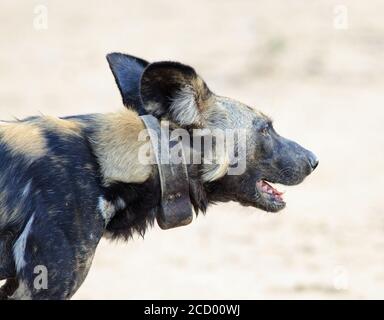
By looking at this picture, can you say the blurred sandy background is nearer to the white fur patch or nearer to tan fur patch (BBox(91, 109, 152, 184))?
tan fur patch (BBox(91, 109, 152, 184))

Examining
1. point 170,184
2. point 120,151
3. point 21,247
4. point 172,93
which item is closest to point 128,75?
point 172,93

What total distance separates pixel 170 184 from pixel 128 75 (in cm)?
89

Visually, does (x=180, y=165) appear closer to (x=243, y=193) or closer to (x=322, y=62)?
(x=243, y=193)

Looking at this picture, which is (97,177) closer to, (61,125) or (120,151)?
(120,151)

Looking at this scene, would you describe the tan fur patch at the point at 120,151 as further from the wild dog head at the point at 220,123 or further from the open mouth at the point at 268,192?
the open mouth at the point at 268,192

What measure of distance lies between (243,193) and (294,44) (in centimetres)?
924

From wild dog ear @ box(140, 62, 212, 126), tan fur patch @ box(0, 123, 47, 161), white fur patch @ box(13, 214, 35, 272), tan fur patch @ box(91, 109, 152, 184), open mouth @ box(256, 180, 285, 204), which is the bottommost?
open mouth @ box(256, 180, 285, 204)

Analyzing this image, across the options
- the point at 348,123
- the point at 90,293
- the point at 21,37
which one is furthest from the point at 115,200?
the point at 21,37

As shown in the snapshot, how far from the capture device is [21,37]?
15.7 m

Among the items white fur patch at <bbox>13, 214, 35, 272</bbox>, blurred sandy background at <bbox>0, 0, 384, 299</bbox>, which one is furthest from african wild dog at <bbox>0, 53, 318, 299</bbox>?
blurred sandy background at <bbox>0, 0, 384, 299</bbox>

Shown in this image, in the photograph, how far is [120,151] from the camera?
5.38 m

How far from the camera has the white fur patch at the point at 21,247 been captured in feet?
16.6

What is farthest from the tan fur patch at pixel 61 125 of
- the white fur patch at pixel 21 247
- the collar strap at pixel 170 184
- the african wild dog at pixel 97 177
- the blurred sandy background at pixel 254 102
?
the blurred sandy background at pixel 254 102

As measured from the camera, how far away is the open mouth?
591cm
